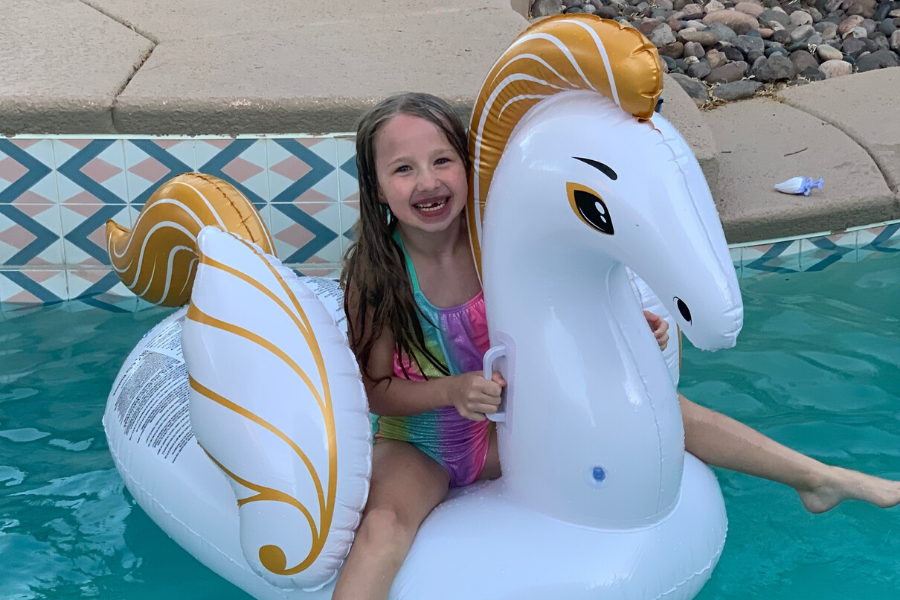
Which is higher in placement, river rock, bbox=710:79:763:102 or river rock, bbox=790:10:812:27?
river rock, bbox=790:10:812:27

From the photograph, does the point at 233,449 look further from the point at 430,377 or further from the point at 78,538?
the point at 78,538

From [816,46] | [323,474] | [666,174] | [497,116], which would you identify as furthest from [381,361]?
[816,46]

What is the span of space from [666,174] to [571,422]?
44 cm

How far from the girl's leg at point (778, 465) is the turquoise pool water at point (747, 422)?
0.56 feet

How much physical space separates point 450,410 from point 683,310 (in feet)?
2.24

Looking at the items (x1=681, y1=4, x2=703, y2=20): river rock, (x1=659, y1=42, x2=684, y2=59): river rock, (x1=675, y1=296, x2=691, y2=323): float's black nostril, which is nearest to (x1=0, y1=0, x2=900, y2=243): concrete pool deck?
(x1=659, y1=42, x2=684, y2=59): river rock

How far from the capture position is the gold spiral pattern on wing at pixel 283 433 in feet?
5.06

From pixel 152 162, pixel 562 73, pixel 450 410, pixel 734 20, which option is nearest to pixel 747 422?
pixel 450 410

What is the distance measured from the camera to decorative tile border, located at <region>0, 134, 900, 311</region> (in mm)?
3158

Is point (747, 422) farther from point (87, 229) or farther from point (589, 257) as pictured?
point (87, 229)

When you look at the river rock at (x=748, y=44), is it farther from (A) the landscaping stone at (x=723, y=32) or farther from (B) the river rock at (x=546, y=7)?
(B) the river rock at (x=546, y=7)

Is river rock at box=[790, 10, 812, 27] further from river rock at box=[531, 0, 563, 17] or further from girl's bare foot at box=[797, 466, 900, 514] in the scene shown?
girl's bare foot at box=[797, 466, 900, 514]

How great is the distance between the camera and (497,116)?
1448mm

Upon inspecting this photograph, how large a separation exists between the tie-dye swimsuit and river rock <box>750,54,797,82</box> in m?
3.04
